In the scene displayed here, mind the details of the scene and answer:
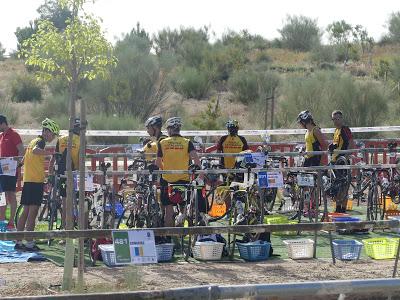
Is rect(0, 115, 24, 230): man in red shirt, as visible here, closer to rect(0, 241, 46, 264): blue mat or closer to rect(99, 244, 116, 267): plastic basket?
rect(0, 241, 46, 264): blue mat

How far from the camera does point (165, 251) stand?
1291cm

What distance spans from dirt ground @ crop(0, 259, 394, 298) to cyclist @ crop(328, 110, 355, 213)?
13.2 ft

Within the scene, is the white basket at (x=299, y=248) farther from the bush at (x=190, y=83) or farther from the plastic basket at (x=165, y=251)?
the bush at (x=190, y=83)

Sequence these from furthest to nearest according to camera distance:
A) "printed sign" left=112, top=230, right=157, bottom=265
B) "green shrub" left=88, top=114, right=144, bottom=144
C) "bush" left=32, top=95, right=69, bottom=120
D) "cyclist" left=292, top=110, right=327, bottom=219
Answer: "bush" left=32, top=95, right=69, bottom=120 → "green shrub" left=88, top=114, right=144, bottom=144 → "cyclist" left=292, top=110, right=327, bottom=219 → "printed sign" left=112, top=230, right=157, bottom=265

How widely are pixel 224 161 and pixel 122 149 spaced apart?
22.0ft

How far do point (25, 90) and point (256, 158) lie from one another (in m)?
37.4

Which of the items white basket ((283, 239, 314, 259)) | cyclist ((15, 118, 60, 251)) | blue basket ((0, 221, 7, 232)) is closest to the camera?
white basket ((283, 239, 314, 259))

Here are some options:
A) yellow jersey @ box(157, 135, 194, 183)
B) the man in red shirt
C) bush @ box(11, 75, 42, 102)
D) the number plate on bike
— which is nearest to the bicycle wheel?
the number plate on bike

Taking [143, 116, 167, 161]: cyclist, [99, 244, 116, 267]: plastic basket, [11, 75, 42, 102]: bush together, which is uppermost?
[11, 75, 42, 102]: bush

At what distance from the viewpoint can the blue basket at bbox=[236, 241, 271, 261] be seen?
12.9 metres

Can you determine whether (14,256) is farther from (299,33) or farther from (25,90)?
(299,33)

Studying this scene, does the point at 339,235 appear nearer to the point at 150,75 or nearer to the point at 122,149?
the point at 122,149

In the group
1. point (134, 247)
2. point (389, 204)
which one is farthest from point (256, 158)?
point (134, 247)

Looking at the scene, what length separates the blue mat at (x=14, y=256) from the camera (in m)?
12.9
